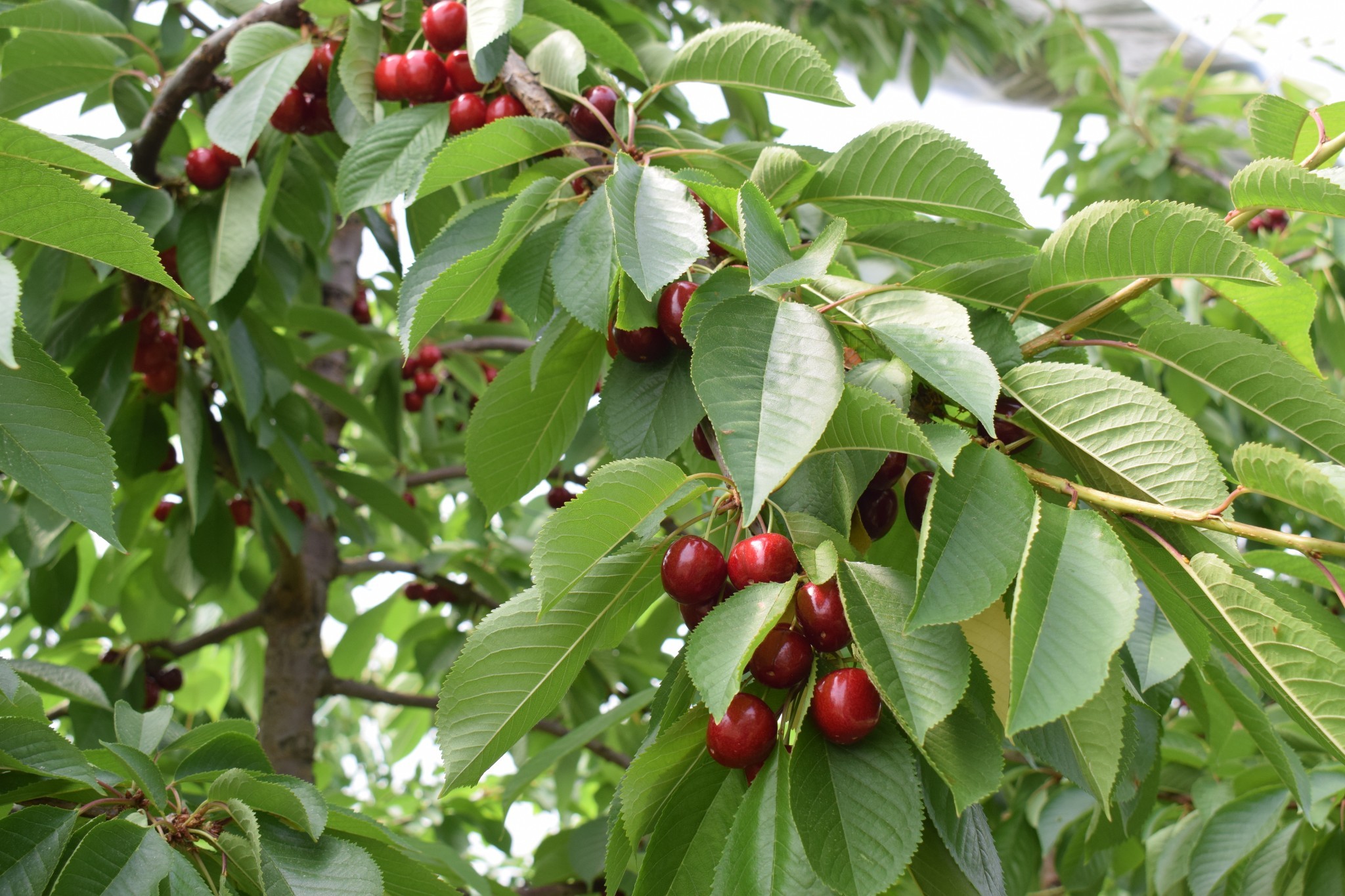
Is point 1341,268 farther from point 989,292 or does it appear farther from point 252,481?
point 252,481

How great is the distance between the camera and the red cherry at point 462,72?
1119mm

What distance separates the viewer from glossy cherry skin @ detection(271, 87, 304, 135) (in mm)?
1269

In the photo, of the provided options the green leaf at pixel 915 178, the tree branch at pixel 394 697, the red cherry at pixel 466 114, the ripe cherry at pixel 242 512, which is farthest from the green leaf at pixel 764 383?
the ripe cherry at pixel 242 512

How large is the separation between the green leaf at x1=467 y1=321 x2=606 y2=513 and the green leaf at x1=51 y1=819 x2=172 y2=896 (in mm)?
394

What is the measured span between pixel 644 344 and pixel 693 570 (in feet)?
0.81

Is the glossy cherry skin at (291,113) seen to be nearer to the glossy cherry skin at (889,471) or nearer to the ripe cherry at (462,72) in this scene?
the ripe cherry at (462,72)

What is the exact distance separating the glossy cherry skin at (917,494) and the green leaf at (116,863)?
57cm

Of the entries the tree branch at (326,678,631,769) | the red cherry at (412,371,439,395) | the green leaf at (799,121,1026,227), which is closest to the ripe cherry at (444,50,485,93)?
the green leaf at (799,121,1026,227)

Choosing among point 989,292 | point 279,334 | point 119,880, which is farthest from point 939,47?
point 119,880

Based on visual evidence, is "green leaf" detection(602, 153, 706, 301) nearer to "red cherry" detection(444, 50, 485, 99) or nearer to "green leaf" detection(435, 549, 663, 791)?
"green leaf" detection(435, 549, 663, 791)

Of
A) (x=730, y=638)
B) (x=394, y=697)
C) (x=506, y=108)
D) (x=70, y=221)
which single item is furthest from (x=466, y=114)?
(x=394, y=697)

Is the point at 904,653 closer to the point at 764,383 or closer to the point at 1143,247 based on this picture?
the point at 764,383

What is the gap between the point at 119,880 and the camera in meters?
0.66

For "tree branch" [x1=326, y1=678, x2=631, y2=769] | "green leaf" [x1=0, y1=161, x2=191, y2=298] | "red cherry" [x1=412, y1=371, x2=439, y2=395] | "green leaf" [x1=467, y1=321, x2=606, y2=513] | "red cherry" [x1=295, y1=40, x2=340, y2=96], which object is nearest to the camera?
"green leaf" [x1=0, y1=161, x2=191, y2=298]
